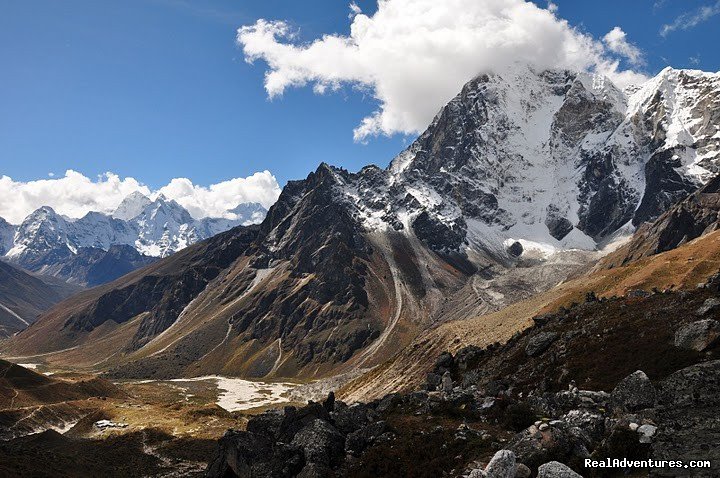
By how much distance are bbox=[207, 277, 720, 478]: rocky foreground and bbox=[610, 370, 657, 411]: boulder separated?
0.08 metres

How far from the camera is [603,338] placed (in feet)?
172

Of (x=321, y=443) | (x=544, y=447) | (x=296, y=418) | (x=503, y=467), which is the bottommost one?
(x=321, y=443)

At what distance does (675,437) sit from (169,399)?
206873 millimetres

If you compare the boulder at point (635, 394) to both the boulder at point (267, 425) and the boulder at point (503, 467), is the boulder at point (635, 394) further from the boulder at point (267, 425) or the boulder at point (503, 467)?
the boulder at point (267, 425)

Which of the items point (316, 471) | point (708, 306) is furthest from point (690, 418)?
point (708, 306)

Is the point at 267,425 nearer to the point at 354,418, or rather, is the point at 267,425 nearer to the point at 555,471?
the point at 354,418

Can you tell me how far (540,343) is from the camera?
198 ft

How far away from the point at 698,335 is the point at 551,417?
15257 mm

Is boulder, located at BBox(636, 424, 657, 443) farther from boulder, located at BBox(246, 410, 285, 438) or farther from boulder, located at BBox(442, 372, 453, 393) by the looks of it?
boulder, located at BBox(442, 372, 453, 393)

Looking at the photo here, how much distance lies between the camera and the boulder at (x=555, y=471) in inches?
845

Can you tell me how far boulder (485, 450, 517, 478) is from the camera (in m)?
23.5

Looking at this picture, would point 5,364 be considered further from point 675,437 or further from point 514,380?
point 675,437

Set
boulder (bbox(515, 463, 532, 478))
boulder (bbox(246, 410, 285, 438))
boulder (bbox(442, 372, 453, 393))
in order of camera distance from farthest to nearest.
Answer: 1. boulder (bbox(442, 372, 453, 393))
2. boulder (bbox(246, 410, 285, 438))
3. boulder (bbox(515, 463, 532, 478))

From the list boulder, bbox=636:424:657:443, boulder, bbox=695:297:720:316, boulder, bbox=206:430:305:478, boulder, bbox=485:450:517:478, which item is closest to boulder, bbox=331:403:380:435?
boulder, bbox=206:430:305:478
